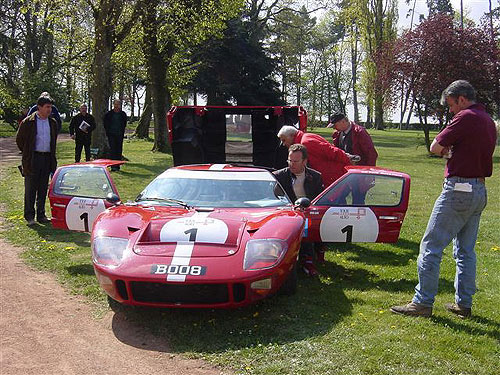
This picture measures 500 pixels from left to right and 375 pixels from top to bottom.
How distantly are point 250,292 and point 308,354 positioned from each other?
0.73 m

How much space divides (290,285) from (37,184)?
201 inches

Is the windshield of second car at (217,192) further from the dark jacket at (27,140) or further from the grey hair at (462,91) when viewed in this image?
the dark jacket at (27,140)

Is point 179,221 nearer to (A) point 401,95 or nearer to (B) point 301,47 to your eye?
(A) point 401,95

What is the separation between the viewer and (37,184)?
836 cm

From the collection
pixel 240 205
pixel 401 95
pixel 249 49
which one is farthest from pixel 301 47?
pixel 240 205

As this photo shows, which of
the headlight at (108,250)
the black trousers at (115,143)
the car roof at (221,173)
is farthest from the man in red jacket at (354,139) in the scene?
the black trousers at (115,143)

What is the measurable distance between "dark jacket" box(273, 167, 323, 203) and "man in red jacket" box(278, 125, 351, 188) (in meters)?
0.85

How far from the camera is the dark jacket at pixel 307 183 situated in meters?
6.38

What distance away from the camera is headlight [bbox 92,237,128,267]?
445cm

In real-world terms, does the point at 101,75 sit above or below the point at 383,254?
above

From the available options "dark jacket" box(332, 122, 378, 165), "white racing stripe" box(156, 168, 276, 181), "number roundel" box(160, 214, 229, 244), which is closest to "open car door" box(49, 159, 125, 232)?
"white racing stripe" box(156, 168, 276, 181)

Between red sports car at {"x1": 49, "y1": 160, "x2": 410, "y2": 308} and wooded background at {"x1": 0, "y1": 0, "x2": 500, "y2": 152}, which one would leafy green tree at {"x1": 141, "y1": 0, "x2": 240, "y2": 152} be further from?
red sports car at {"x1": 49, "y1": 160, "x2": 410, "y2": 308}

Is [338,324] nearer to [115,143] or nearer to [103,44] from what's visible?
[115,143]

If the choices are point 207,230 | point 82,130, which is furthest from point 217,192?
point 82,130
